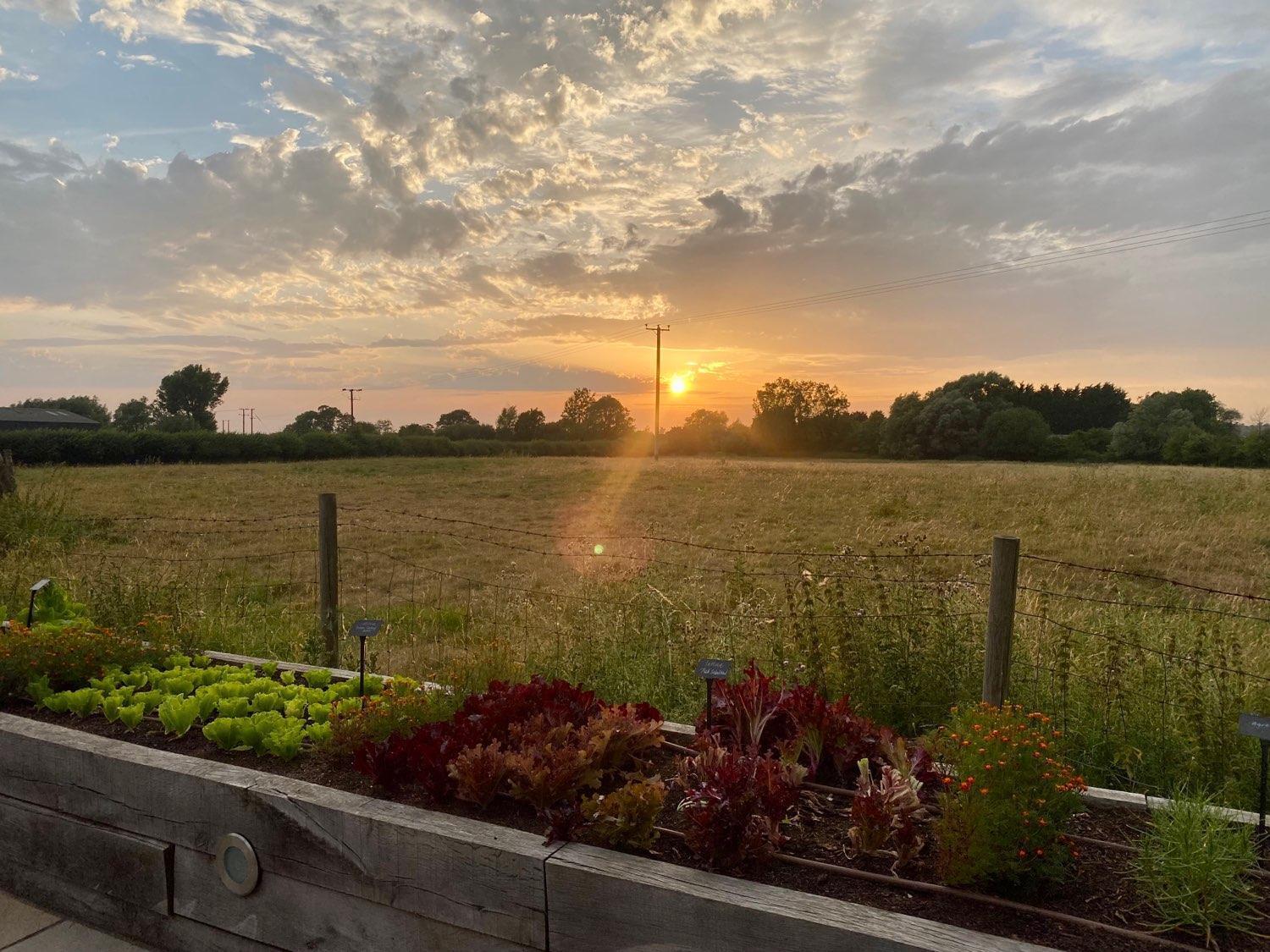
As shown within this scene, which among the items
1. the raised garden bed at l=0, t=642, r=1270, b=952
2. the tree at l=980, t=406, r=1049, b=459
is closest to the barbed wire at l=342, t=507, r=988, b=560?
the raised garden bed at l=0, t=642, r=1270, b=952

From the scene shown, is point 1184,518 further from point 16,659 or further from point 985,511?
point 16,659

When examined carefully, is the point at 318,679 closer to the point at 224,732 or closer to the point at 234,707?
the point at 234,707

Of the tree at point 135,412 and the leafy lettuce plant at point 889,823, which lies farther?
the tree at point 135,412

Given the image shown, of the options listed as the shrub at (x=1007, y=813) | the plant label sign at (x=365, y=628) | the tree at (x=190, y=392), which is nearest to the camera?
the shrub at (x=1007, y=813)

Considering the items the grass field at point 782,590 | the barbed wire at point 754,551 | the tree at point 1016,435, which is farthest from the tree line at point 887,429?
the barbed wire at point 754,551

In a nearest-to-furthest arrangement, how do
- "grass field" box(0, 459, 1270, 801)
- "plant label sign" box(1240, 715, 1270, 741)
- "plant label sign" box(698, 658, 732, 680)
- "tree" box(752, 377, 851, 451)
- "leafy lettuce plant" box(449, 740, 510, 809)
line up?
"plant label sign" box(1240, 715, 1270, 741) < "leafy lettuce plant" box(449, 740, 510, 809) < "plant label sign" box(698, 658, 732, 680) < "grass field" box(0, 459, 1270, 801) < "tree" box(752, 377, 851, 451)

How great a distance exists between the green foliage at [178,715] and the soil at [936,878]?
470 millimetres

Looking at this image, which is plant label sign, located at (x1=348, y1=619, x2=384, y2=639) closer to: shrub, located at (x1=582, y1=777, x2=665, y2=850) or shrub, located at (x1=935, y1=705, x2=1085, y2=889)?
shrub, located at (x1=582, y1=777, x2=665, y2=850)

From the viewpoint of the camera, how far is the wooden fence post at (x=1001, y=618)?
407 cm

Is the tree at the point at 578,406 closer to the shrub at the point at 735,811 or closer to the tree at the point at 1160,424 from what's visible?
the tree at the point at 1160,424

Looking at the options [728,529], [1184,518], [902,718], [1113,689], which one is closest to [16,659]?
[902,718]

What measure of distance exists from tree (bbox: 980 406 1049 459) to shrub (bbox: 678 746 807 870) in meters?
65.8

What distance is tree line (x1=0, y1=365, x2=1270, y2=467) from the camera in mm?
50844

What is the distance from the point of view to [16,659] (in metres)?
4.15
